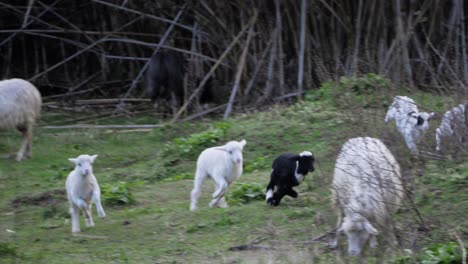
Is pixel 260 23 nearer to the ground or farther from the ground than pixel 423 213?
farther from the ground

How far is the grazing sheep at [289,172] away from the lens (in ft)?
26.6

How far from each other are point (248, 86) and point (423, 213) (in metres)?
7.47

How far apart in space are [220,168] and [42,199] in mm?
2542

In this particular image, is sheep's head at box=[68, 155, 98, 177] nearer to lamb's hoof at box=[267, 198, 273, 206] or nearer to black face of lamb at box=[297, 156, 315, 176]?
lamb's hoof at box=[267, 198, 273, 206]

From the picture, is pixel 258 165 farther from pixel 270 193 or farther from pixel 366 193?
pixel 366 193

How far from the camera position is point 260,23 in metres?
14.4

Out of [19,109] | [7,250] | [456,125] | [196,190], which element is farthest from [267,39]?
[7,250]

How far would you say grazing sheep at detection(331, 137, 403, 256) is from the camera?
622cm

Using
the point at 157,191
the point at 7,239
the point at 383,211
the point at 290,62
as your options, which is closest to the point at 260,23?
the point at 290,62

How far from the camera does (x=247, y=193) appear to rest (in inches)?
348

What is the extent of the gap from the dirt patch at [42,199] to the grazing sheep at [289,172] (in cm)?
276

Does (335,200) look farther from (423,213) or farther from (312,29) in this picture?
(312,29)

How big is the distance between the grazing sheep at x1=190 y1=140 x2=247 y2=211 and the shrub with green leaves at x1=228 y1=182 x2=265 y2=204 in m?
0.24

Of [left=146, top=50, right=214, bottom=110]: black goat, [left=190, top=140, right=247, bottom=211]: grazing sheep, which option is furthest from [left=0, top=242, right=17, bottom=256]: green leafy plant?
[left=146, top=50, right=214, bottom=110]: black goat
